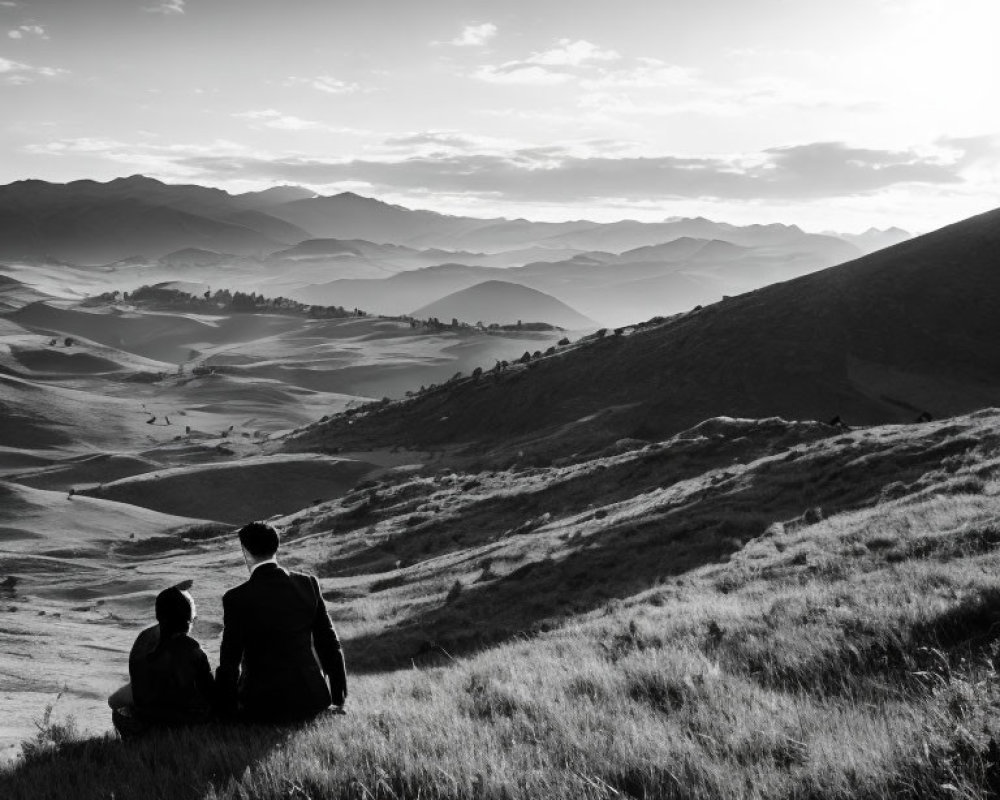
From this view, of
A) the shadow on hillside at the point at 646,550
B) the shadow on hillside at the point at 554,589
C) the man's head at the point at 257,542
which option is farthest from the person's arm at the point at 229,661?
the shadow on hillside at the point at 554,589

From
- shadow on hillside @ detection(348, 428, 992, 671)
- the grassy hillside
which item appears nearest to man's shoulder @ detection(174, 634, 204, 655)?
the grassy hillside

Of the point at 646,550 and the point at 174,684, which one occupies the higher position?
the point at 174,684

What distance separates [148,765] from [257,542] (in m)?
1.79

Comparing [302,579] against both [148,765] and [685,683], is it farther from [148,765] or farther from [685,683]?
[685,683]

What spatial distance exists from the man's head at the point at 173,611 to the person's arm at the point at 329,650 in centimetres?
A: 113

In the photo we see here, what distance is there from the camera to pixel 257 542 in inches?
293

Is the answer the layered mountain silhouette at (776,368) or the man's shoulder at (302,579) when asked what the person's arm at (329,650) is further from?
the layered mountain silhouette at (776,368)

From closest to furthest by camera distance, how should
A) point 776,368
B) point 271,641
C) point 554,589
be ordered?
point 271,641
point 554,589
point 776,368

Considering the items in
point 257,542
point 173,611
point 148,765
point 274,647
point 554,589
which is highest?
point 257,542

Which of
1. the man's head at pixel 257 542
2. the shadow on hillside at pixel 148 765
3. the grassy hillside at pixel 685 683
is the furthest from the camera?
the man's head at pixel 257 542

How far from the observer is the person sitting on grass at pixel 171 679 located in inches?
304

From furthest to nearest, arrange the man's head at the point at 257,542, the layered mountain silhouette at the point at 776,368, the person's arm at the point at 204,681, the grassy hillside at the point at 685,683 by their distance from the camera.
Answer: the layered mountain silhouette at the point at 776,368
the person's arm at the point at 204,681
the man's head at the point at 257,542
the grassy hillside at the point at 685,683

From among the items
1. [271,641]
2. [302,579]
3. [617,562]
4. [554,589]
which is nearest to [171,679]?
[271,641]

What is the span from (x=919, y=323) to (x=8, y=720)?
228 feet
